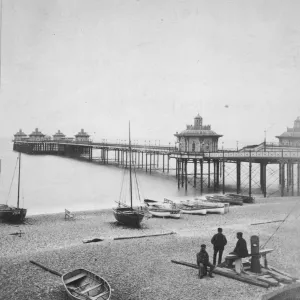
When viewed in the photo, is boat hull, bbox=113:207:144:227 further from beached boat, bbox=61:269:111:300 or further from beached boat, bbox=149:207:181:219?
beached boat, bbox=61:269:111:300

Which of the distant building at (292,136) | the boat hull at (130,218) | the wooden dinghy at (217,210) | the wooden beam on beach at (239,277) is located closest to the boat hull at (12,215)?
the boat hull at (130,218)

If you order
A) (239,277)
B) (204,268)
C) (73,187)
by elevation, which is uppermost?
(204,268)

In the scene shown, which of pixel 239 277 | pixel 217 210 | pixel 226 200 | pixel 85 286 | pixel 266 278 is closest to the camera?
pixel 85 286

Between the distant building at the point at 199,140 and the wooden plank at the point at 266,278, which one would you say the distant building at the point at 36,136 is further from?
the wooden plank at the point at 266,278

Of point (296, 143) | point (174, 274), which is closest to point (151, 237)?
point (174, 274)

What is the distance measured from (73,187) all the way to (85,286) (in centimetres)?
4413

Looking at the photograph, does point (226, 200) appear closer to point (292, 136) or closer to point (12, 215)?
point (12, 215)

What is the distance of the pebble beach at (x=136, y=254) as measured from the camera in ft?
37.9

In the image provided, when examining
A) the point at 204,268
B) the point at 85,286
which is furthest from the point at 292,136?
the point at 85,286

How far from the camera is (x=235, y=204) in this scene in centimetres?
3147

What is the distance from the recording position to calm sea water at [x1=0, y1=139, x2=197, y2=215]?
134 ft

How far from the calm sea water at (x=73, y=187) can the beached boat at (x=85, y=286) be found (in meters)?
23.0

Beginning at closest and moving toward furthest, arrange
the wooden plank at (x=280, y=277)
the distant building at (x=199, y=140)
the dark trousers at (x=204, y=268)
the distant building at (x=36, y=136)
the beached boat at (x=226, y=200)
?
the wooden plank at (x=280, y=277)
the dark trousers at (x=204, y=268)
the beached boat at (x=226, y=200)
the distant building at (x=199, y=140)
the distant building at (x=36, y=136)

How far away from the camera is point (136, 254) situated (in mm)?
15344
